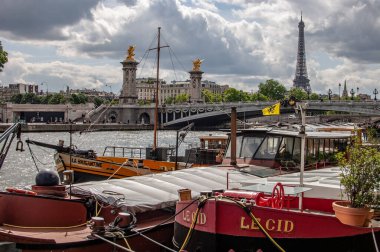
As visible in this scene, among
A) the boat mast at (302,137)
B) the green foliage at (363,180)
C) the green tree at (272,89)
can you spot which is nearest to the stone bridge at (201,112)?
the green tree at (272,89)

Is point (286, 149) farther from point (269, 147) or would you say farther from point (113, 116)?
point (113, 116)

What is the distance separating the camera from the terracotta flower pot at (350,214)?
27.5 ft

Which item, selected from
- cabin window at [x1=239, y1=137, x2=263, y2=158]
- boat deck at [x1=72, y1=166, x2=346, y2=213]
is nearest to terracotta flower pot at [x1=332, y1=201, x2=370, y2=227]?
boat deck at [x1=72, y1=166, x2=346, y2=213]

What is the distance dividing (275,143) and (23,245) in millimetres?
7040

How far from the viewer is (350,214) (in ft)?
27.7

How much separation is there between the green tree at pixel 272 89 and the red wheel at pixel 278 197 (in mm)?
139862

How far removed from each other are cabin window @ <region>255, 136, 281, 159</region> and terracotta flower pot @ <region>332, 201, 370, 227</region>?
6.11 metres

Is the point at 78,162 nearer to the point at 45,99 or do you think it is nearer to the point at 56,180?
the point at 56,180

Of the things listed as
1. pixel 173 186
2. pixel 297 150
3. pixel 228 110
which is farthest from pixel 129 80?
pixel 173 186

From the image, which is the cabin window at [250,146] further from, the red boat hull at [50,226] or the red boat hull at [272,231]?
the red boat hull at [272,231]

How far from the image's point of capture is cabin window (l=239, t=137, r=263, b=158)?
1515cm

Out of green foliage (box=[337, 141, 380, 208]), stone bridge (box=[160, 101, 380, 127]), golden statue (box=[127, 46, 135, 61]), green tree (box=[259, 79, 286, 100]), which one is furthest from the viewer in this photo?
green tree (box=[259, 79, 286, 100])

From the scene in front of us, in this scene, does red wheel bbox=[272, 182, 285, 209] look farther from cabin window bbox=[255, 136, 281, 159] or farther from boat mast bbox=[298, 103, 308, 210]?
cabin window bbox=[255, 136, 281, 159]

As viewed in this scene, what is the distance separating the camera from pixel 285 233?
9.18 m
